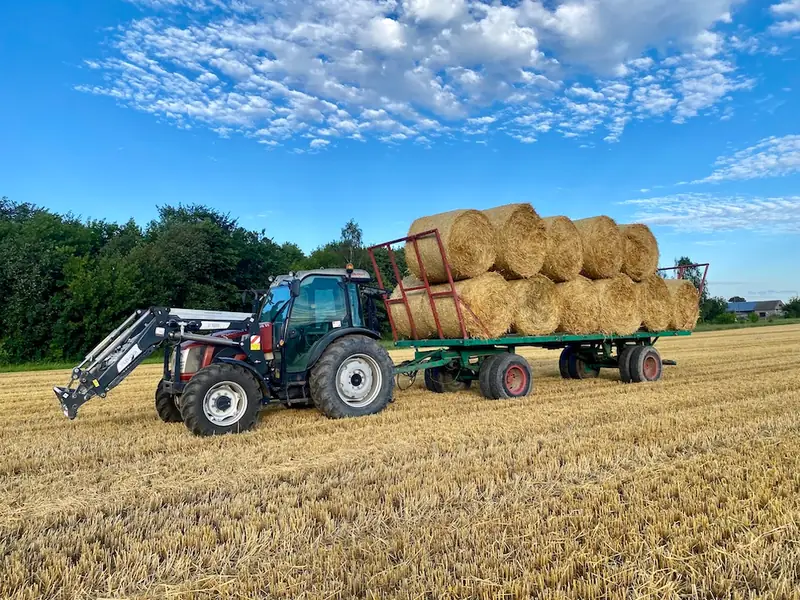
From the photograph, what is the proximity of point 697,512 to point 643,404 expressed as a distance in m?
4.36

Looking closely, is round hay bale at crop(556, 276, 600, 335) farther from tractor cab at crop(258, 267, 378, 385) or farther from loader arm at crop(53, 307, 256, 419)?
loader arm at crop(53, 307, 256, 419)

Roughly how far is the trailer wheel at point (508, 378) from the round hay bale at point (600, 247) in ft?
7.30

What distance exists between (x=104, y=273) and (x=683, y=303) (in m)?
21.6

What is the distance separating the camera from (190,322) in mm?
7254

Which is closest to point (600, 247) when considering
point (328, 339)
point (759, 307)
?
point (328, 339)

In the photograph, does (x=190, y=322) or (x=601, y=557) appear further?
(x=190, y=322)

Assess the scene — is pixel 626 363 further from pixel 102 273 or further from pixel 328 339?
pixel 102 273

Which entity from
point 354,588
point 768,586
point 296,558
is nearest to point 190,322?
point 296,558

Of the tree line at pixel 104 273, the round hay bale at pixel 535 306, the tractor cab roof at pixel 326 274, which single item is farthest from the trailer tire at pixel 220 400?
the tree line at pixel 104 273

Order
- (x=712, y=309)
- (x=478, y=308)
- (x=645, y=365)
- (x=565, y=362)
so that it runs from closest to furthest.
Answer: (x=478, y=308)
(x=645, y=365)
(x=565, y=362)
(x=712, y=309)

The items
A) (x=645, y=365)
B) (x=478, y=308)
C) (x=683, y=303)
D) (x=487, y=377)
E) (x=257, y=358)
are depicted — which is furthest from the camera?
(x=683, y=303)

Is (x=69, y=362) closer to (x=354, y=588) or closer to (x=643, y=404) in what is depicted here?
(x=643, y=404)

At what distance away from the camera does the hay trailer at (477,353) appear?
9109mm

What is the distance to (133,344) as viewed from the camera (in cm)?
670
